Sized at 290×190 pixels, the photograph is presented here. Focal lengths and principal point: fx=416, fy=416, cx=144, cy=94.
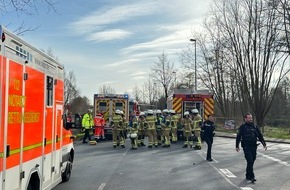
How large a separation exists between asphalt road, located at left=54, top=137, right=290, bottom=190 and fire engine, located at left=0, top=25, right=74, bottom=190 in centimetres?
252

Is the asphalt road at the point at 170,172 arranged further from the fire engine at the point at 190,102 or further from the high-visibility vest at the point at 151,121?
the fire engine at the point at 190,102

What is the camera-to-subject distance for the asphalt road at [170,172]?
10219 mm

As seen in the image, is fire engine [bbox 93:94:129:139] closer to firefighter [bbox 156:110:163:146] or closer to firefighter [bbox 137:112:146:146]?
firefighter [bbox 137:112:146:146]

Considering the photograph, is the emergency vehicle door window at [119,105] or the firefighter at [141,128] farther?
the emergency vehicle door window at [119,105]

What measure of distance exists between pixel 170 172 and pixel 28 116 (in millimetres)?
7306

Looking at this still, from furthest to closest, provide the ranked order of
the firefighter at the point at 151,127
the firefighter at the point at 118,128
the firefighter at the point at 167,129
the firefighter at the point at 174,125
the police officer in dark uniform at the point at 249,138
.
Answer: the firefighter at the point at 174,125, the firefighter at the point at 118,128, the firefighter at the point at 167,129, the firefighter at the point at 151,127, the police officer in dark uniform at the point at 249,138

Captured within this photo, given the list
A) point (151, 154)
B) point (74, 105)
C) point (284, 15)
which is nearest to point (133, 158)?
point (151, 154)

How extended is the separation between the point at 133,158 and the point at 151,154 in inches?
66.6

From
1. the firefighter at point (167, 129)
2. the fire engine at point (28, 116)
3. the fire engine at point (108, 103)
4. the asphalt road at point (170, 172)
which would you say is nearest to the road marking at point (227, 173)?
the asphalt road at point (170, 172)

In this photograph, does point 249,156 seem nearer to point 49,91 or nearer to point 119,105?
point 49,91

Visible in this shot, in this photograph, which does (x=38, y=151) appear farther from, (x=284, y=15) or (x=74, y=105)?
(x=74, y=105)

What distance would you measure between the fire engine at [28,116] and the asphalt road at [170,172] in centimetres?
252

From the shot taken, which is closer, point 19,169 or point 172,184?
point 19,169

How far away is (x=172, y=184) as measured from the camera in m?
10.4
